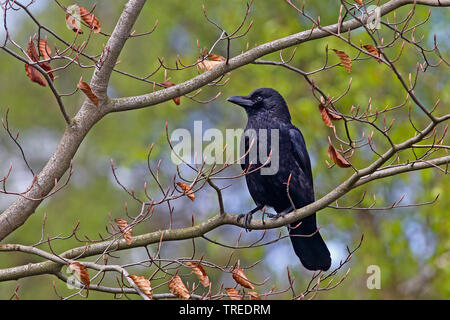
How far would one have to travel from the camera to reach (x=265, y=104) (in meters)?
5.96

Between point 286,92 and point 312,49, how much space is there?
3.51ft

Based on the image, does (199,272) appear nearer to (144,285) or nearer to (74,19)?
(144,285)

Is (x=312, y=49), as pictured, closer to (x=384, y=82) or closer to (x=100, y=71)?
(x=384, y=82)

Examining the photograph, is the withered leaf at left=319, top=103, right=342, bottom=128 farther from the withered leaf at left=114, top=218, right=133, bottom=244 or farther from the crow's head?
the crow's head

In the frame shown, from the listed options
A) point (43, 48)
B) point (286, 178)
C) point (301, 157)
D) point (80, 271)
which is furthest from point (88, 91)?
point (301, 157)

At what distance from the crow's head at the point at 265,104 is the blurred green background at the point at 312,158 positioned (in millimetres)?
1956

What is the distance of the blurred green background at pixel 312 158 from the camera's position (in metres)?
9.09

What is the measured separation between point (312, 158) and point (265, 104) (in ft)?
13.1

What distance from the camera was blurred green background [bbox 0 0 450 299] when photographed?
9094 mm

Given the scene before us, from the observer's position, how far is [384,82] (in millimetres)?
9352

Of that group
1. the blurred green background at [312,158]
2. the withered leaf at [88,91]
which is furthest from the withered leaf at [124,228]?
the blurred green background at [312,158]

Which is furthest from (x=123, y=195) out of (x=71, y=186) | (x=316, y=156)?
(x=316, y=156)
